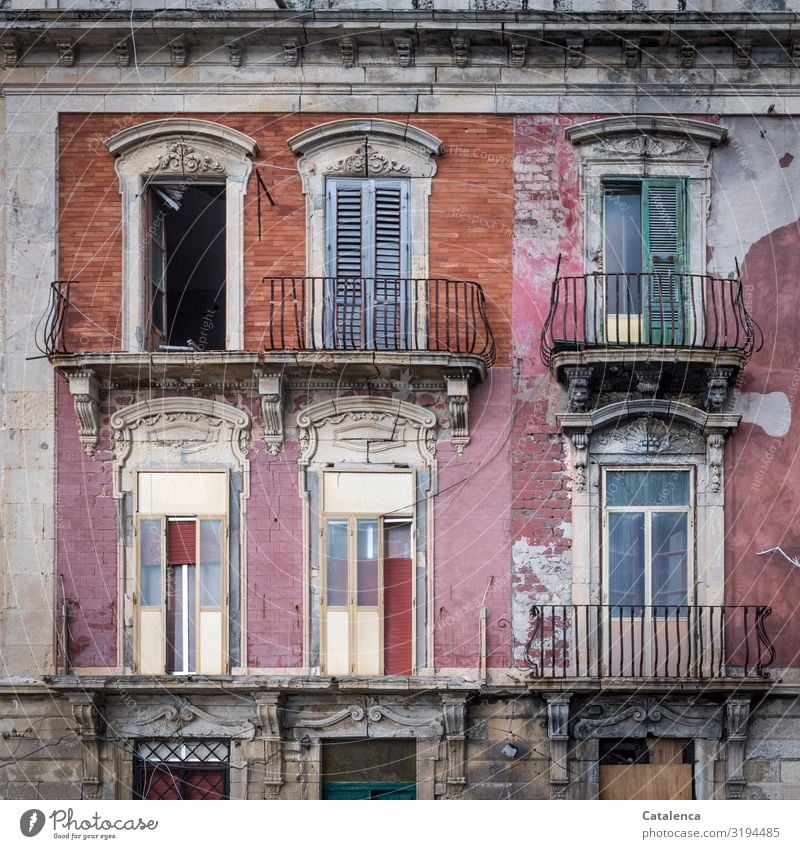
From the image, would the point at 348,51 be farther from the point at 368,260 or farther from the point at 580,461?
the point at 580,461

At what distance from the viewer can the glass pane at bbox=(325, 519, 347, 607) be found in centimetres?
1555

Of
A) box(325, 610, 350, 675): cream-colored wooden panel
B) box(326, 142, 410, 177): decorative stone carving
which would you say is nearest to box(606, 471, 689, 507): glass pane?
box(325, 610, 350, 675): cream-colored wooden panel

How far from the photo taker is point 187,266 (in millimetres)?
16375

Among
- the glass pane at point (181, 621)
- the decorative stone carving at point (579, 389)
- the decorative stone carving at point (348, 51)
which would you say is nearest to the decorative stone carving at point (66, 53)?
the decorative stone carving at point (348, 51)

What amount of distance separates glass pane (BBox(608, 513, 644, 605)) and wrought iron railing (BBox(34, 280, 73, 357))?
5.49m

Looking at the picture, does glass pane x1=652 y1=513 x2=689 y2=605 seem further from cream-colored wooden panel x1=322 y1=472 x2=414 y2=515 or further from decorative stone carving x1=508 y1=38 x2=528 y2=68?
decorative stone carving x1=508 y1=38 x2=528 y2=68

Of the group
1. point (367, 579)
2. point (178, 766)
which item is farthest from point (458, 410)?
point (178, 766)

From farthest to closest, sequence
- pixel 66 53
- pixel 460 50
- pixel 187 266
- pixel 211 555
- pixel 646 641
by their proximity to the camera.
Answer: pixel 187 266 → pixel 66 53 → pixel 460 50 → pixel 211 555 → pixel 646 641

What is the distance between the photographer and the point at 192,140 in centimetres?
1603

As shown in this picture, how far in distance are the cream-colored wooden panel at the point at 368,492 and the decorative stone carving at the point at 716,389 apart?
2.87 m

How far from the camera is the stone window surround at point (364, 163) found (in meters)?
15.9

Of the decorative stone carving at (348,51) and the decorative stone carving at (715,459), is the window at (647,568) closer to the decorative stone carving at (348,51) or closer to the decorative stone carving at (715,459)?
the decorative stone carving at (715,459)

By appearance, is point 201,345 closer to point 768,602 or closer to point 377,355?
point 377,355

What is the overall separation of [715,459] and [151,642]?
219 inches
